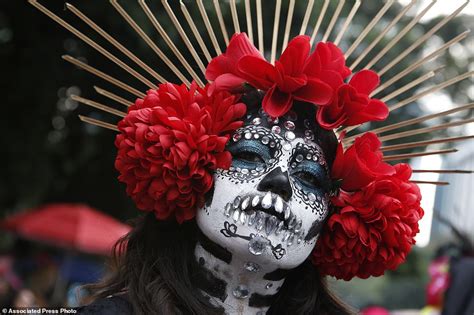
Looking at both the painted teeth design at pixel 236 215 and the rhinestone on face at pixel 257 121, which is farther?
the rhinestone on face at pixel 257 121

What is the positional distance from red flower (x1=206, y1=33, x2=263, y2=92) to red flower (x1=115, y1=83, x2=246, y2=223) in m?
0.04

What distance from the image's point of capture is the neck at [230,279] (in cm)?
259

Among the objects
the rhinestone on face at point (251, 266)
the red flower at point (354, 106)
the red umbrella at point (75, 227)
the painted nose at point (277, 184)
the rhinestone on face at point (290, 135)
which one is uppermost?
the red flower at point (354, 106)

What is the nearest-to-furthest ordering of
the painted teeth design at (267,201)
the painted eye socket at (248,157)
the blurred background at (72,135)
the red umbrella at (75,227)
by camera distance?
1. the painted teeth design at (267,201)
2. the painted eye socket at (248,157)
3. the blurred background at (72,135)
4. the red umbrella at (75,227)

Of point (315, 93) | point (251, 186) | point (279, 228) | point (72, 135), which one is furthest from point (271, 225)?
point (72, 135)

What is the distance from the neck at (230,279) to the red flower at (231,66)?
0.50 meters

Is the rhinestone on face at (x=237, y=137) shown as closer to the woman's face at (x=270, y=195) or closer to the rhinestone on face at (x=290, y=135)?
the woman's face at (x=270, y=195)

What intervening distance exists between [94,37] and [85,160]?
2587mm

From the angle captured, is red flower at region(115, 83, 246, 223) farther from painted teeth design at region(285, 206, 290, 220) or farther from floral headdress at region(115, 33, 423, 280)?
painted teeth design at region(285, 206, 290, 220)

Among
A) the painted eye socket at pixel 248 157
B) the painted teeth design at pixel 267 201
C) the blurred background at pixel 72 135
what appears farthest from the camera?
the blurred background at pixel 72 135

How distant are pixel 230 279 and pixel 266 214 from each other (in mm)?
278

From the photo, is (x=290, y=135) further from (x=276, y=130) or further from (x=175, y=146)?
(x=175, y=146)

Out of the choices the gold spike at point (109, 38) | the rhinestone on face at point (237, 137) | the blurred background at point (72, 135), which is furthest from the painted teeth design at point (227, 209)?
the blurred background at point (72, 135)

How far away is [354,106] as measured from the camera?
8.66 ft
